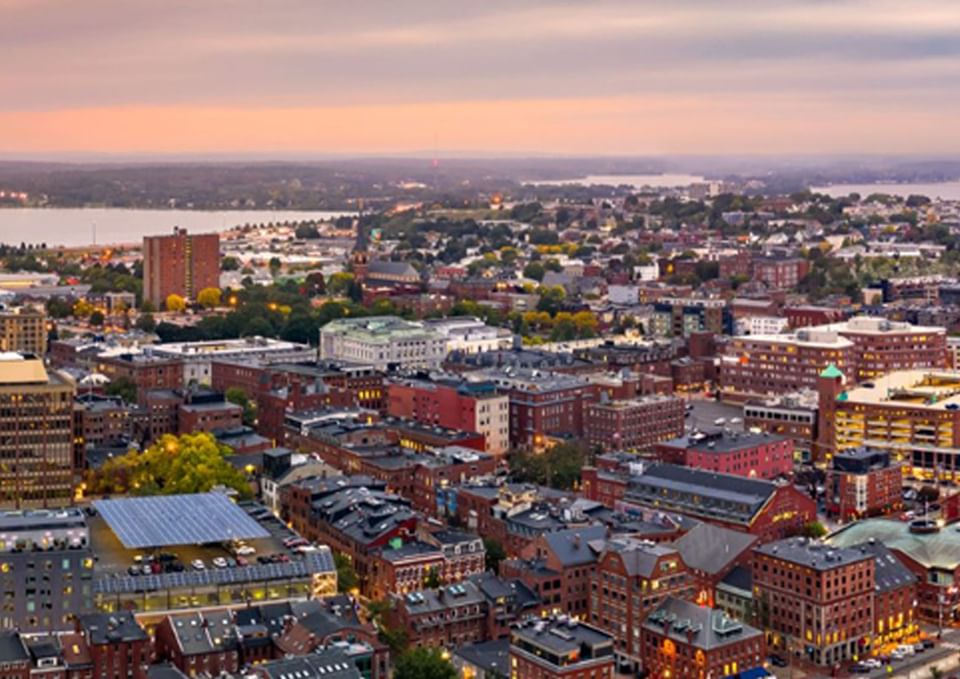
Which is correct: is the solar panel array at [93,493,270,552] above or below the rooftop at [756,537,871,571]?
below

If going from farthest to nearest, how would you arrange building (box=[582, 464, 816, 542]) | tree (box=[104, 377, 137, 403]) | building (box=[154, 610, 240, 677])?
tree (box=[104, 377, 137, 403])
building (box=[582, 464, 816, 542])
building (box=[154, 610, 240, 677])

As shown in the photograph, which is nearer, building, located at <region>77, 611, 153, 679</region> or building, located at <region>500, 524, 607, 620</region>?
building, located at <region>77, 611, 153, 679</region>

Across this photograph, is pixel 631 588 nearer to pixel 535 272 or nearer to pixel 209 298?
pixel 209 298

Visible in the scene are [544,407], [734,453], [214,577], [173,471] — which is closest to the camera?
[214,577]

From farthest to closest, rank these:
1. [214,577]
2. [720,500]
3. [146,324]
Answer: [146,324], [720,500], [214,577]

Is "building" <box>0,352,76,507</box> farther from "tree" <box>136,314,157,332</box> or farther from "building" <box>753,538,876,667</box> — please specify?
"tree" <box>136,314,157,332</box>

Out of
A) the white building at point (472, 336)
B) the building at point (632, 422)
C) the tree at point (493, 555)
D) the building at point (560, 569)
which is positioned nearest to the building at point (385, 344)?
the white building at point (472, 336)

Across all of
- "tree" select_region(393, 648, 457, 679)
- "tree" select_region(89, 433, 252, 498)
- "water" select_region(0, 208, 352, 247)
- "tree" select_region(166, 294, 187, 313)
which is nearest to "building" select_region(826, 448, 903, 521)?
"tree" select_region(89, 433, 252, 498)

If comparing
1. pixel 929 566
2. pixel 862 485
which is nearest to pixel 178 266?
pixel 862 485
